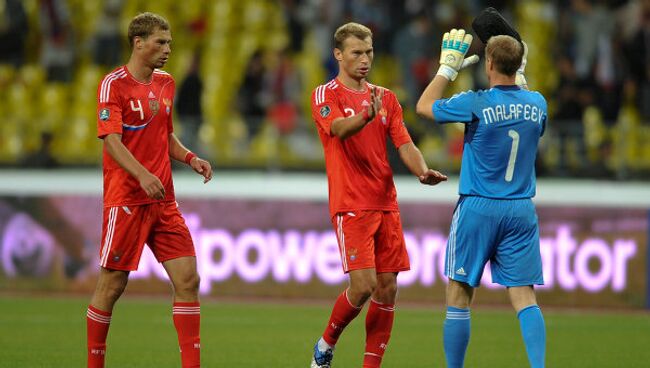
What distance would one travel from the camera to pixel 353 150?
786cm

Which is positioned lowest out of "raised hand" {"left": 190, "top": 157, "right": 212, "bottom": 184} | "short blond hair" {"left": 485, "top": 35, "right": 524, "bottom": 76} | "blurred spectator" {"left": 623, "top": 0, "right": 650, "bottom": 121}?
"raised hand" {"left": 190, "top": 157, "right": 212, "bottom": 184}

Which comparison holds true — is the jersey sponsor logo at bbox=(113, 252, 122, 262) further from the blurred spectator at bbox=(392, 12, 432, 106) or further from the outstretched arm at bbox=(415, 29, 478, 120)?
the blurred spectator at bbox=(392, 12, 432, 106)

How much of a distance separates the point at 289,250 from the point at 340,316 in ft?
22.4

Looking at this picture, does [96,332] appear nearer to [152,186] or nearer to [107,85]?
[152,186]

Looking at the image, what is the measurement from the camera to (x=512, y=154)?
7148 millimetres

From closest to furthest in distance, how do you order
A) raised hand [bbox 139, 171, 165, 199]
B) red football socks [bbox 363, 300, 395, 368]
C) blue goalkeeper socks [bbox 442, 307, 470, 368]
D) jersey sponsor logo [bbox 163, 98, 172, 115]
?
raised hand [bbox 139, 171, 165, 199]
blue goalkeeper socks [bbox 442, 307, 470, 368]
jersey sponsor logo [bbox 163, 98, 172, 115]
red football socks [bbox 363, 300, 395, 368]

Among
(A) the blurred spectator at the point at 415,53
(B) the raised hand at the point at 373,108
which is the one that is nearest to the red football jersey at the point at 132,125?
(B) the raised hand at the point at 373,108

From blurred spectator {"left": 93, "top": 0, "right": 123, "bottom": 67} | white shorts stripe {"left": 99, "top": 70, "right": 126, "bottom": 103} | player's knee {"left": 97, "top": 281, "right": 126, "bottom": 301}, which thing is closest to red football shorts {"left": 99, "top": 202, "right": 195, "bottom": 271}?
player's knee {"left": 97, "top": 281, "right": 126, "bottom": 301}

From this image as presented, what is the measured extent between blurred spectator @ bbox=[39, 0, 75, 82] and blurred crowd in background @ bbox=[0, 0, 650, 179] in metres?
0.02

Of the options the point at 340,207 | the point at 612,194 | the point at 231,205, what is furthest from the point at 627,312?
the point at 340,207

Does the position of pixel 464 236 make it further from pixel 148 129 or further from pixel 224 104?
pixel 224 104

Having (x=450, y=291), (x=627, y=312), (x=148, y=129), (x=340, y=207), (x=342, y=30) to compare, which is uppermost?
(x=342, y=30)

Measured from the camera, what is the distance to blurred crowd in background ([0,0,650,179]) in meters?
14.7

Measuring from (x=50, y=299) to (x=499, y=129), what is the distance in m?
8.76
